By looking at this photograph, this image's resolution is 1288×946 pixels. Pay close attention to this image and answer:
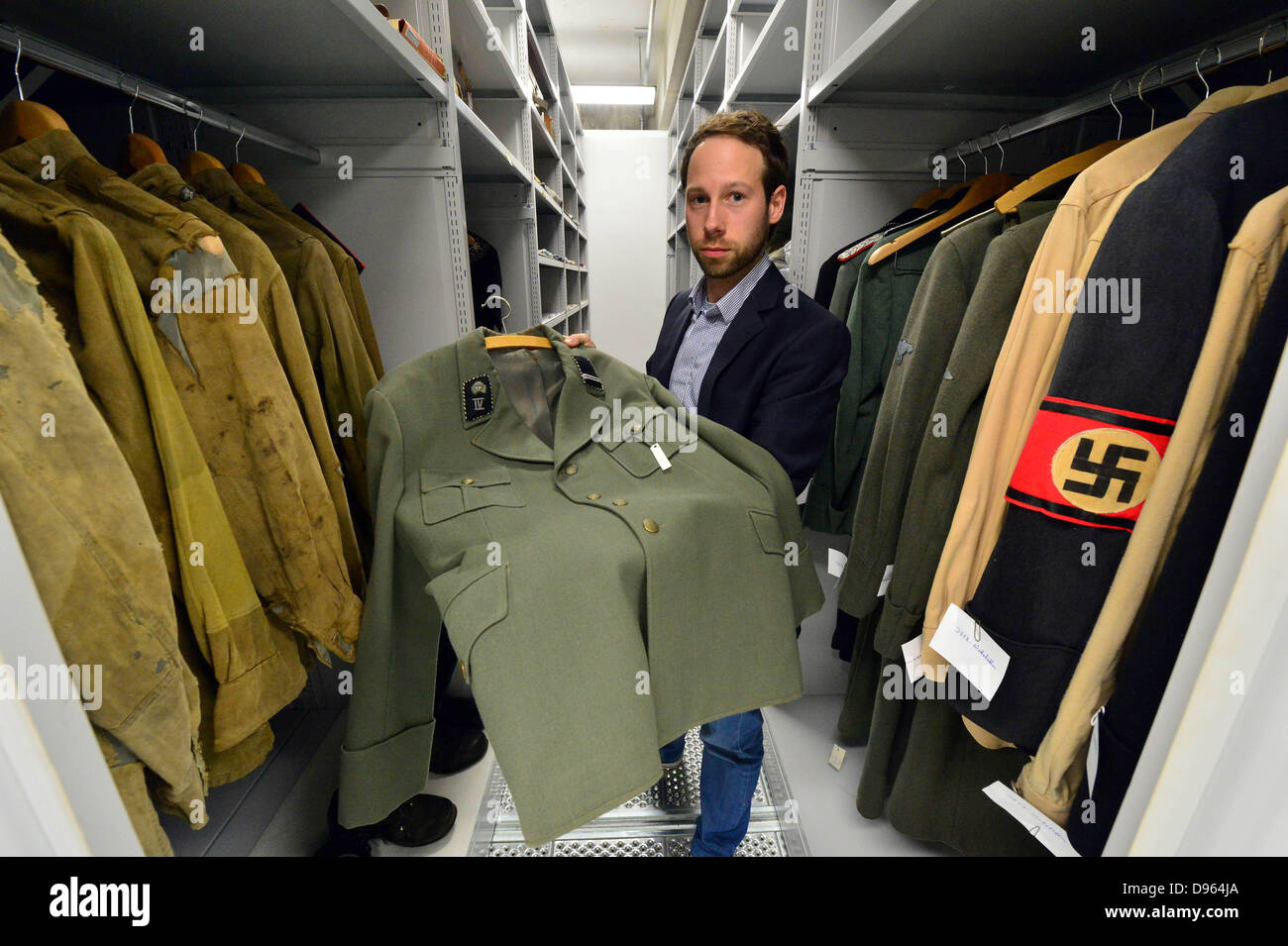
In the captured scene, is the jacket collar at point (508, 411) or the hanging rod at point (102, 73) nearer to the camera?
the hanging rod at point (102, 73)

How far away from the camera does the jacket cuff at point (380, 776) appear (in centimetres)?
88

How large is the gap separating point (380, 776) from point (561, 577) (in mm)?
489

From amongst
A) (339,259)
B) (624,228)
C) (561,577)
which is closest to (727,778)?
(561,577)

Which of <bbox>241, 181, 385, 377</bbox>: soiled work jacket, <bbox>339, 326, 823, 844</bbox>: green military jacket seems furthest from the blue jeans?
<bbox>241, 181, 385, 377</bbox>: soiled work jacket

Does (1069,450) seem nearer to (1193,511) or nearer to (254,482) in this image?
(1193,511)

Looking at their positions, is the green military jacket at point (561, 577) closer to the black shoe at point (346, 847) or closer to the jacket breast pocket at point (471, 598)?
the jacket breast pocket at point (471, 598)

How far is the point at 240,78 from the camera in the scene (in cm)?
129

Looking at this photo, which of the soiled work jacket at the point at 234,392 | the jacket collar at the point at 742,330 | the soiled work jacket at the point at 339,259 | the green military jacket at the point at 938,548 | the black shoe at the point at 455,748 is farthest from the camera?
the black shoe at the point at 455,748

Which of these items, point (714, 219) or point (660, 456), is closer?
point (660, 456)

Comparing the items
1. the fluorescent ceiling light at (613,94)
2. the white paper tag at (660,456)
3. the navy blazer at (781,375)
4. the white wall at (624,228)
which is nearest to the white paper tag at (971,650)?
the navy blazer at (781,375)

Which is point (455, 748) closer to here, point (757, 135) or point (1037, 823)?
point (1037, 823)

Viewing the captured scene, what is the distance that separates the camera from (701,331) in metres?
1.39
